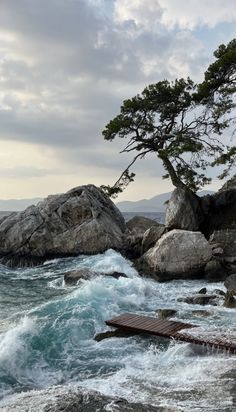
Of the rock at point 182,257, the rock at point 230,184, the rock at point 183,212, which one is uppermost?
the rock at point 230,184

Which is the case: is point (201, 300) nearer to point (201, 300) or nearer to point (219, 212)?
point (201, 300)

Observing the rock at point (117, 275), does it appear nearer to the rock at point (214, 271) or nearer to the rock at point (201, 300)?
the rock at point (214, 271)

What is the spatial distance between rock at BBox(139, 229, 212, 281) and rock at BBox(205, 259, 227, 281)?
0.95 ft

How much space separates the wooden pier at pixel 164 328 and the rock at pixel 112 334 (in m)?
0.13

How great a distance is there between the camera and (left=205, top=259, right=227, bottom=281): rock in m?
21.3

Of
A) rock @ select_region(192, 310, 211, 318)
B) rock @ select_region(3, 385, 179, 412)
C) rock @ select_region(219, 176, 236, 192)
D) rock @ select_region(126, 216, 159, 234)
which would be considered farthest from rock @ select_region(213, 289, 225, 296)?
rock @ select_region(219, 176, 236, 192)

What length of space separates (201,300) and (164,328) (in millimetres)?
4358

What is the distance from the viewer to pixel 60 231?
97.8 feet

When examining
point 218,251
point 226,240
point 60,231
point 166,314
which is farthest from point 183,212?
point 166,314

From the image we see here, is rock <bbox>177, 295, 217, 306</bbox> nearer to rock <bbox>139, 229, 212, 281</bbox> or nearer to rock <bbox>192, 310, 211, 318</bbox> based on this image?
rock <bbox>192, 310, 211, 318</bbox>

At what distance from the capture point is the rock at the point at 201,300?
16156mm

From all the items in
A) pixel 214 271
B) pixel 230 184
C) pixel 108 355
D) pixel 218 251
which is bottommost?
pixel 108 355

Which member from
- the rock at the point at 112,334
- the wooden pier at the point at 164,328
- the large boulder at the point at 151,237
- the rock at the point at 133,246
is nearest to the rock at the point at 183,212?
the large boulder at the point at 151,237

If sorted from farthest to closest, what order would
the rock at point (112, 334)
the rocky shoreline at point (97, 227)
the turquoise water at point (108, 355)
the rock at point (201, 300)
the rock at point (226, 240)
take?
the rocky shoreline at point (97, 227) → the rock at point (226, 240) → the rock at point (201, 300) → the rock at point (112, 334) → the turquoise water at point (108, 355)
